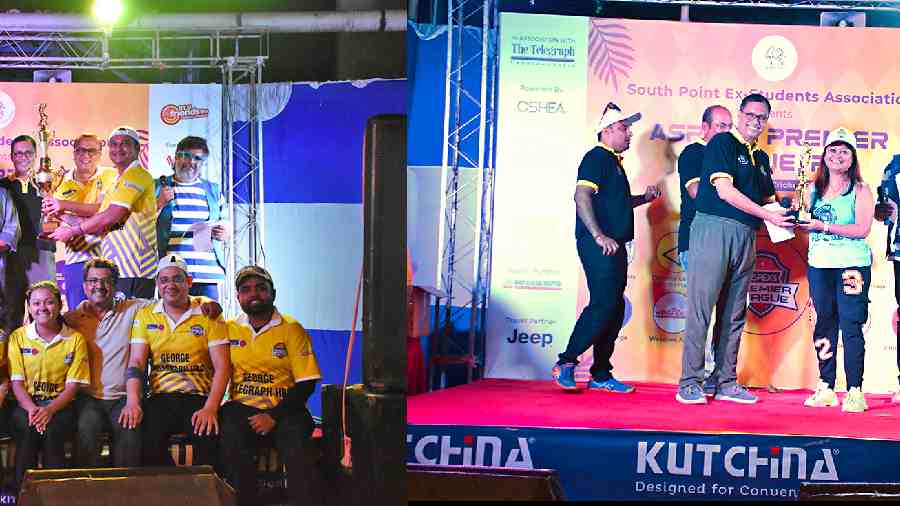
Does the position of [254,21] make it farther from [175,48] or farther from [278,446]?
[278,446]

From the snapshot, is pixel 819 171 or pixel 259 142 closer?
pixel 259 142

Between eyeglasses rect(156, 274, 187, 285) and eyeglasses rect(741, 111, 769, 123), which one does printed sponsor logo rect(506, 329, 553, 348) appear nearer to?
eyeglasses rect(741, 111, 769, 123)

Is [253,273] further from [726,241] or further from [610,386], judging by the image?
[726,241]

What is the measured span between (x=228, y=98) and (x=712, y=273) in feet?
6.83

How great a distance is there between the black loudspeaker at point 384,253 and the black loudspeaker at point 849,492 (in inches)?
62.8

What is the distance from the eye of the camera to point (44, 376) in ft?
16.5

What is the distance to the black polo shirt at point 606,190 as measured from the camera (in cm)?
524

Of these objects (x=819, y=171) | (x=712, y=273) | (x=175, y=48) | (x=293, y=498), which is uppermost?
(x=175, y=48)

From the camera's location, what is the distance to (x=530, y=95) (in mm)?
5246

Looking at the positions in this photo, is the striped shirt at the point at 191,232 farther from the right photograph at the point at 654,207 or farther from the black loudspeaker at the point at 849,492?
the black loudspeaker at the point at 849,492

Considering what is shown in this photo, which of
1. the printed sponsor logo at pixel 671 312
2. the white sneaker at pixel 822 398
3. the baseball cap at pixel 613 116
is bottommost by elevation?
the white sneaker at pixel 822 398

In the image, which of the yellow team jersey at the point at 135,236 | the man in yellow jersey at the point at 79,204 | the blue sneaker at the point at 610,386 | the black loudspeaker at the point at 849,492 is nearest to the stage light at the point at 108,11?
the man in yellow jersey at the point at 79,204

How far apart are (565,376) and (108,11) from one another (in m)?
2.38

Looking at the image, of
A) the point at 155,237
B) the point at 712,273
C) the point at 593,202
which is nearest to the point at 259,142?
the point at 155,237
